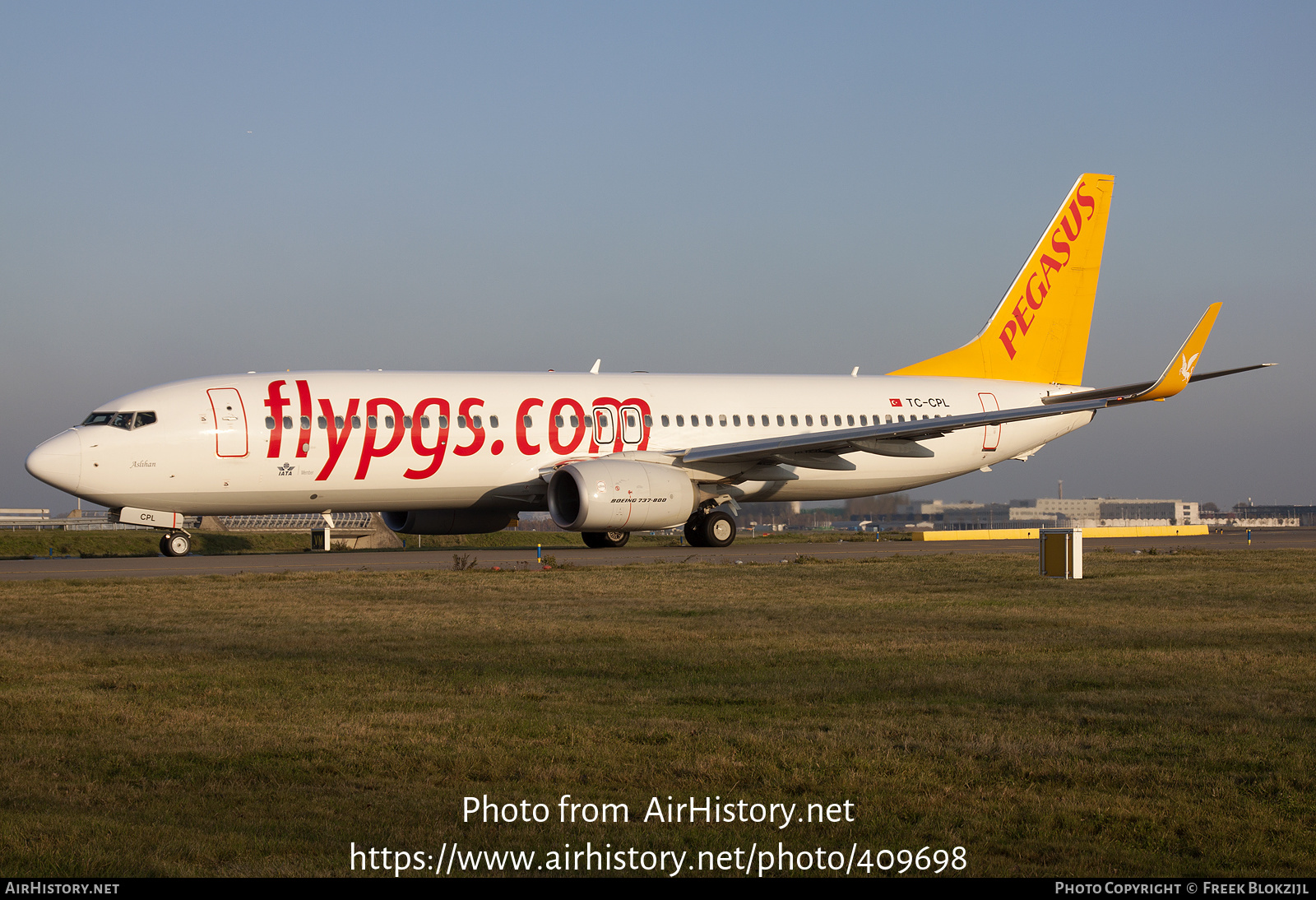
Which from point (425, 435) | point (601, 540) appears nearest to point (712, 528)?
point (601, 540)

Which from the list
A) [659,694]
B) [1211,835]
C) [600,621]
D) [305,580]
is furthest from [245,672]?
[305,580]

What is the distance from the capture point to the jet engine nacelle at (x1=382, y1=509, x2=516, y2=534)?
29469 mm

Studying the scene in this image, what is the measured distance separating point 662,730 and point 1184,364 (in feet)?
78.4

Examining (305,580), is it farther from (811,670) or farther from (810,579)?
(811,670)

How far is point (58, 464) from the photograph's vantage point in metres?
24.2

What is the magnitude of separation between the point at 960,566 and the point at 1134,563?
130 inches

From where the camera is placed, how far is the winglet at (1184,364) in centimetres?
2739

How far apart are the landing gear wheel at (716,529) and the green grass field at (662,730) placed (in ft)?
45.8

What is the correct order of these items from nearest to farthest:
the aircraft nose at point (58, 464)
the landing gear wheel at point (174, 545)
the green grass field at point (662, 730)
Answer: the green grass field at point (662, 730)
the aircraft nose at point (58, 464)
the landing gear wheel at point (174, 545)

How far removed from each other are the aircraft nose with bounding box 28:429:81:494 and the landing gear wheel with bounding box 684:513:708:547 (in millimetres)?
12921

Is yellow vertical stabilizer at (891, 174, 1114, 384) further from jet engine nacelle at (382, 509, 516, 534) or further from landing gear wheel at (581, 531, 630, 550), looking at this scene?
jet engine nacelle at (382, 509, 516, 534)

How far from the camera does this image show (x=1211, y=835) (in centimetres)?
553

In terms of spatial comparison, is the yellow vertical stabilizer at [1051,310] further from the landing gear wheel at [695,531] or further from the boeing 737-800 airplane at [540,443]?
the landing gear wheel at [695,531]

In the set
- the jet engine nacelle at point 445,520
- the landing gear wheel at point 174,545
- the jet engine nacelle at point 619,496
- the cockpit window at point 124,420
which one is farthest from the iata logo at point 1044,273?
the cockpit window at point 124,420
